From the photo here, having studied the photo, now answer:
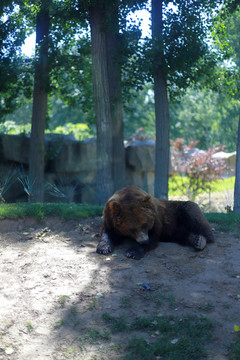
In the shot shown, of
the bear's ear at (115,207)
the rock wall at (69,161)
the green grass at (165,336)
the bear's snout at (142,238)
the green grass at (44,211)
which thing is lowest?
the green grass at (165,336)

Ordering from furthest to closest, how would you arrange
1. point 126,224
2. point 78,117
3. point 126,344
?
point 78,117 → point 126,224 → point 126,344

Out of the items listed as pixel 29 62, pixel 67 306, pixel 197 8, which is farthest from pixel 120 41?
pixel 67 306

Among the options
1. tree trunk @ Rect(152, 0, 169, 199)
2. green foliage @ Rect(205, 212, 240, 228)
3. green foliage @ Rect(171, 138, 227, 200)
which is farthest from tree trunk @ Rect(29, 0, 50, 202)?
green foliage @ Rect(171, 138, 227, 200)

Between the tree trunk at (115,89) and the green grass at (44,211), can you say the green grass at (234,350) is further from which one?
the tree trunk at (115,89)

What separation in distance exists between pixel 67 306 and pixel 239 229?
3931 millimetres

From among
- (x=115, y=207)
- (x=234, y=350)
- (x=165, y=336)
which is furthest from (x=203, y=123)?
(x=234, y=350)

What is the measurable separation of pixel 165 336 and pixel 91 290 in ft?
3.96

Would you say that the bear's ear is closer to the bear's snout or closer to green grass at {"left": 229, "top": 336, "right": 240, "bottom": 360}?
the bear's snout

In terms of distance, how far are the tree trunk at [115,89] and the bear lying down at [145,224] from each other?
4273mm

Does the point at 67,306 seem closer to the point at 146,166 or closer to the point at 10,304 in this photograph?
the point at 10,304

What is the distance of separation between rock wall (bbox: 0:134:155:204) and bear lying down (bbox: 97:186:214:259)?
7451 mm

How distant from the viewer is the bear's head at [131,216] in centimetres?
604

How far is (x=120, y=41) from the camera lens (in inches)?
393

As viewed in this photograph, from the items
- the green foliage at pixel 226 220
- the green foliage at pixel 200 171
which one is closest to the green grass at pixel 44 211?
the green foliage at pixel 226 220
